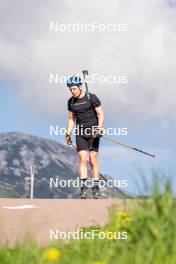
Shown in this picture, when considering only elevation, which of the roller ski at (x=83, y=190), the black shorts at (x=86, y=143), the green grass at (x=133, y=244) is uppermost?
the black shorts at (x=86, y=143)

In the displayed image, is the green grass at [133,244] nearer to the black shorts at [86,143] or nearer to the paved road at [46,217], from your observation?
the paved road at [46,217]

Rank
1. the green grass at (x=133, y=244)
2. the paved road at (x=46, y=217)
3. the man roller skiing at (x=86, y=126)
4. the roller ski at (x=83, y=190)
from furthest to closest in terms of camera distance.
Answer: the man roller skiing at (x=86, y=126)
the roller ski at (x=83, y=190)
the paved road at (x=46, y=217)
the green grass at (x=133, y=244)

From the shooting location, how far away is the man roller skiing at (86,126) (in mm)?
13156

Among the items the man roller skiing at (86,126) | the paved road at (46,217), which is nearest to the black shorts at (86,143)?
the man roller skiing at (86,126)

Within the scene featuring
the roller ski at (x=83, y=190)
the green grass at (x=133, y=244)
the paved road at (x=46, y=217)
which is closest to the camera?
the green grass at (x=133, y=244)

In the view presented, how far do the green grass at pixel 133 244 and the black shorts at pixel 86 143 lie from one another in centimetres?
706

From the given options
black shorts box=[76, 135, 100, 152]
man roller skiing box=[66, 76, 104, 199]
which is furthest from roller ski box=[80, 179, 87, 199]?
black shorts box=[76, 135, 100, 152]

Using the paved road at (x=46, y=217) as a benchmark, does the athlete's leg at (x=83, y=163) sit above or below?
above

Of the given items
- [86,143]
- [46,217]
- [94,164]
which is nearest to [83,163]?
[94,164]

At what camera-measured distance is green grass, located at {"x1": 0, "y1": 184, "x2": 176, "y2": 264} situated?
4742mm

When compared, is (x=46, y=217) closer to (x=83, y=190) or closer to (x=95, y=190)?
(x=83, y=190)

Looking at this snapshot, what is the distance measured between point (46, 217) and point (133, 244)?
5157mm

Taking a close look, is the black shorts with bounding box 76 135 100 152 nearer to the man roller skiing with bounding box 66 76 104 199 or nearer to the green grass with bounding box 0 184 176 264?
the man roller skiing with bounding box 66 76 104 199

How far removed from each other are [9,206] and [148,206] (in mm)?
7392
